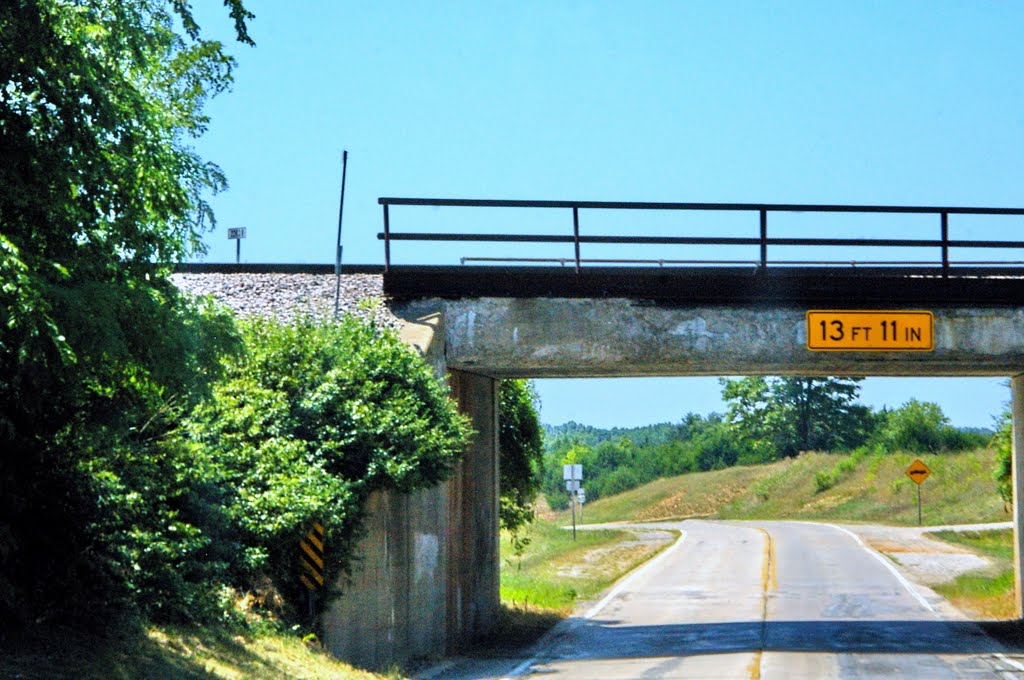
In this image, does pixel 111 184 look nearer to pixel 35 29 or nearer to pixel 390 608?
pixel 35 29

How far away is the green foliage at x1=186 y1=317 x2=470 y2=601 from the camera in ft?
46.5

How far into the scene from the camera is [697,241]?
19688 millimetres

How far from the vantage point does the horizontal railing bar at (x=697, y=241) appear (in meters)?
19.2

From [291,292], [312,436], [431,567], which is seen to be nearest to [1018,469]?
[431,567]

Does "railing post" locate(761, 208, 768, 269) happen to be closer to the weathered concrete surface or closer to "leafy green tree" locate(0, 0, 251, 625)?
the weathered concrete surface

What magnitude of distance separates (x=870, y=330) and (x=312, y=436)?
872 centimetres

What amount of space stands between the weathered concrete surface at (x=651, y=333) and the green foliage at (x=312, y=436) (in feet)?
6.55

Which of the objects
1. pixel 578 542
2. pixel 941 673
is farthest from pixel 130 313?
pixel 578 542

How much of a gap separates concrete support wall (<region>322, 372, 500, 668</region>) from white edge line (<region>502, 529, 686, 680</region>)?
122 centimetres

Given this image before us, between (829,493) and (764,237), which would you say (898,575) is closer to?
(764,237)

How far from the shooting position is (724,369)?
66.8 feet

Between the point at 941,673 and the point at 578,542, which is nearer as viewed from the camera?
the point at 941,673

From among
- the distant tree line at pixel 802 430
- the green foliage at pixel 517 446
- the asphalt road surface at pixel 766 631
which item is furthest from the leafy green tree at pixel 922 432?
the green foliage at pixel 517 446

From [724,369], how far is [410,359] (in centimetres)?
572
